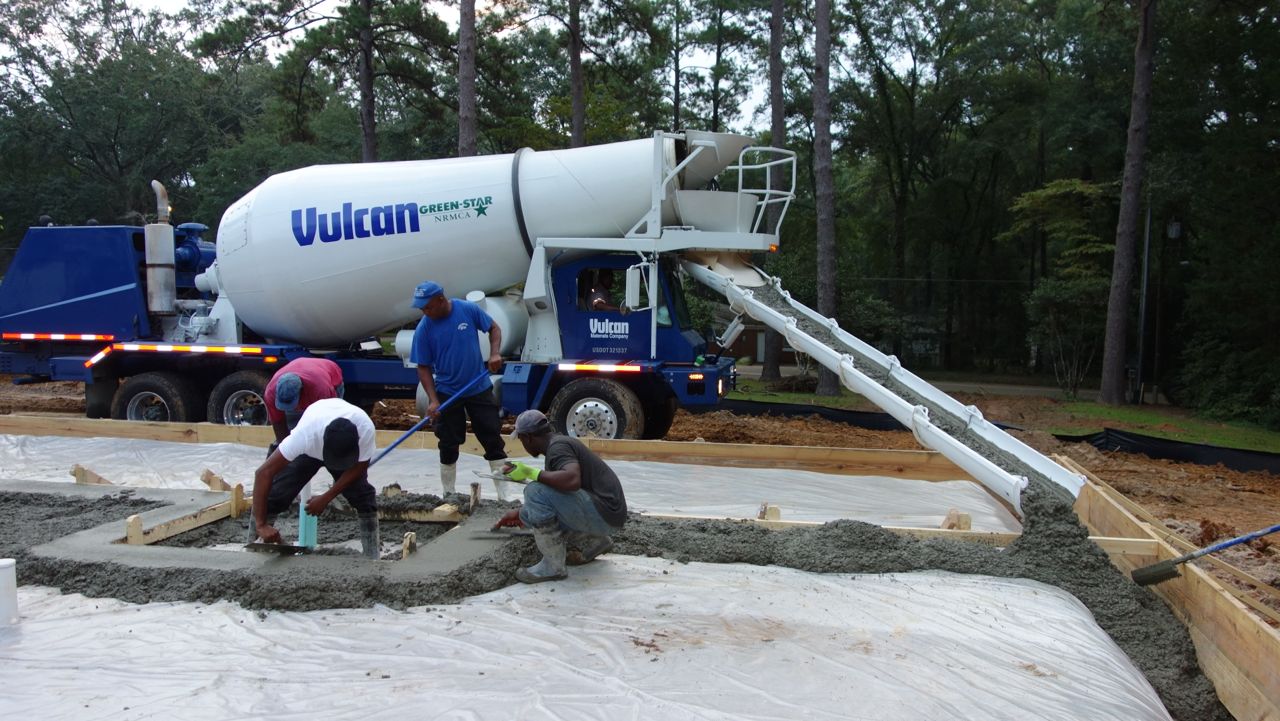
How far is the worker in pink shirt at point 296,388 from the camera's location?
17.1 ft

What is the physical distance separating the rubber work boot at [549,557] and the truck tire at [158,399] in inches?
265

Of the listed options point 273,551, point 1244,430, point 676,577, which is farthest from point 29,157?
point 1244,430

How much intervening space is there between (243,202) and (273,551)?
5838 mm

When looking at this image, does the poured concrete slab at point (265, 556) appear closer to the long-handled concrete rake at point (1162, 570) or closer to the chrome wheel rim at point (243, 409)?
the long-handled concrete rake at point (1162, 570)

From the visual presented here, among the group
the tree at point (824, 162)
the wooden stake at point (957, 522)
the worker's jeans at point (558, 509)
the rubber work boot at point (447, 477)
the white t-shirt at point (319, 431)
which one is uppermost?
the tree at point (824, 162)

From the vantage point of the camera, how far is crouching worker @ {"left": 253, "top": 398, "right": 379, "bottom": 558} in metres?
4.71

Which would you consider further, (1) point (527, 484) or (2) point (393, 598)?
(1) point (527, 484)

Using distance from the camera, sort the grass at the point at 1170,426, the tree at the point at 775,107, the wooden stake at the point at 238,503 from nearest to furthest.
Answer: the wooden stake at the point at 238,503 < the grass at the point at 1170,426 < the tree at the point at 775,107

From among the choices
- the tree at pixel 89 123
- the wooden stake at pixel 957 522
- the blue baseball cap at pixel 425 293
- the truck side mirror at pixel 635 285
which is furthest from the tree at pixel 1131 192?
the tree at pixel 89 123

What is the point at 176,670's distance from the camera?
11.8 ft

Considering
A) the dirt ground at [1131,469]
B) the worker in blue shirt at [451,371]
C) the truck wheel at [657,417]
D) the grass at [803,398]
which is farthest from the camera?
the grass at [803,398]

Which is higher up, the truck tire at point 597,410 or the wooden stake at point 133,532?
the truck tire at point 597,410

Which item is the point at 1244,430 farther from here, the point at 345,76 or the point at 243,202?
the point at 345,76

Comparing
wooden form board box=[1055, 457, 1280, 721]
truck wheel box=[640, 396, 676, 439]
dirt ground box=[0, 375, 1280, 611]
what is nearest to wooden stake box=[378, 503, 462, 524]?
truck wheel box=[640, 396, 676, 439]
